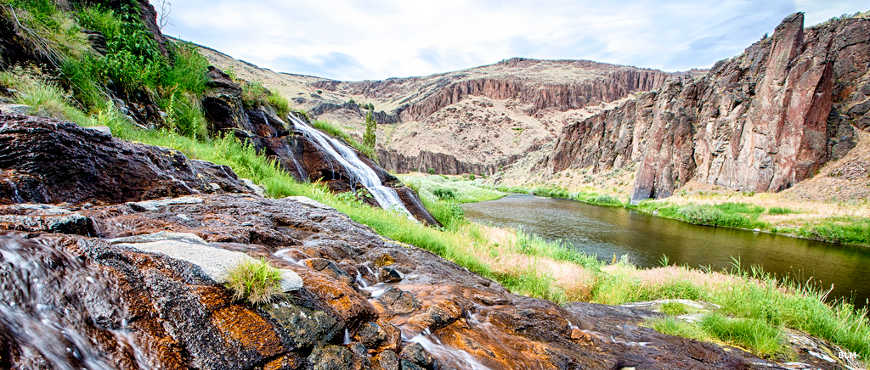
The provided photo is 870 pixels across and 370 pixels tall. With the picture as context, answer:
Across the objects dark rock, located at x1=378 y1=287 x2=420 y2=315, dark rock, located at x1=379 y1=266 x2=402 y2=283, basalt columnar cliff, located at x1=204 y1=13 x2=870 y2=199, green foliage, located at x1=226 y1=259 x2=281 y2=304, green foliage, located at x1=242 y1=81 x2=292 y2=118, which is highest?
basalt columnar cliff, located at x1=204 y1=13 x2=870 y2=199

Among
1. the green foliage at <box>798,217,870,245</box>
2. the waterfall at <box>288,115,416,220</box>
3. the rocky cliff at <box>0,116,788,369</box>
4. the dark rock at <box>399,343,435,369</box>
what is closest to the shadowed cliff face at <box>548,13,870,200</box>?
the green foliage at <box>798,217,870,245</box>

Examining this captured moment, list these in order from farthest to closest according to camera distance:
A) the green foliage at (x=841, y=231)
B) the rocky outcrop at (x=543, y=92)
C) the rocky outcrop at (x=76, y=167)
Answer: the rocky outcrop at (x=543, y=92) < the green foliage at (x=841, y=231) < the rocky outcrop at (x=76, y=167)

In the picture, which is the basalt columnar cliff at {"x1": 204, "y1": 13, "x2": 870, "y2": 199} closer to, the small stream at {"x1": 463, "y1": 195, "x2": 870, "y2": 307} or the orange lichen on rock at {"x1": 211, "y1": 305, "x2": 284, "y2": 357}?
the small stream at {"x1": 463, "y1": 195, "x2": 870, "y2": 307}

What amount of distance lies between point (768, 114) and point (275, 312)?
143 ft

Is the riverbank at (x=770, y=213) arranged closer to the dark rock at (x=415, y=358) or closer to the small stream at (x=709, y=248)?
the small stream at (x=709, y=248)

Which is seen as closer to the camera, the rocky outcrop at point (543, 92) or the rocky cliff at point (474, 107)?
the rocky cliff at point (474, 107)

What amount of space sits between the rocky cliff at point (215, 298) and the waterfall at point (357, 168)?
5865 mm

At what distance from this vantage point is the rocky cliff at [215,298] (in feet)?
4.74

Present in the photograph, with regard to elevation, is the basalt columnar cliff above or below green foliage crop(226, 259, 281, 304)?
above

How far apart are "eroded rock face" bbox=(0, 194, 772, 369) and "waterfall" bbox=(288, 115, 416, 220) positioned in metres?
6.28

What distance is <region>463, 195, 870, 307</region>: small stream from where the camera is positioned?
13232 mm

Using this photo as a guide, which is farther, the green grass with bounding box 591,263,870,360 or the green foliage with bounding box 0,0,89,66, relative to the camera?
the green foliage with bounding box 0,0,89,66

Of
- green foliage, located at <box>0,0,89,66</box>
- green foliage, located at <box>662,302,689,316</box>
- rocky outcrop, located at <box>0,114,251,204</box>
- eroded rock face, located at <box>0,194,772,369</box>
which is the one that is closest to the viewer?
eroded rock face, located at <box>0,194,772,369</box>

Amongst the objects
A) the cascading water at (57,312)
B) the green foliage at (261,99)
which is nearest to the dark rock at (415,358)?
the cascading water at (57,312)
